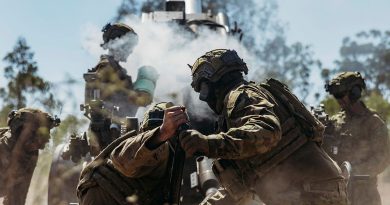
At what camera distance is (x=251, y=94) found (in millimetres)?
5223

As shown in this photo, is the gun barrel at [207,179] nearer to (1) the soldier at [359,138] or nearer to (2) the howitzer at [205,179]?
(2) the howitzer at [205,179]

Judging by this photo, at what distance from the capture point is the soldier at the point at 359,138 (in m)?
9.86

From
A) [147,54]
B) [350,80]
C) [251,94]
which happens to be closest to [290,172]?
[251,94]

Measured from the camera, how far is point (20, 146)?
9.28m

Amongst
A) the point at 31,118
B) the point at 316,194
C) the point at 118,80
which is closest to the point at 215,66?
the point at 316,194

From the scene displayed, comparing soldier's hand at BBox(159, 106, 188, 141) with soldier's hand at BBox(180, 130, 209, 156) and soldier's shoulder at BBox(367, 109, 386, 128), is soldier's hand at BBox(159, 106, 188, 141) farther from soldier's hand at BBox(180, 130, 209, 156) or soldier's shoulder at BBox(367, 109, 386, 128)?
soldier's shoulder at BBox(367, 109, 386, 128)

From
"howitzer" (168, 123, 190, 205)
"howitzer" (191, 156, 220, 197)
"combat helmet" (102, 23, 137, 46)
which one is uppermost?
"combat helmet" (102, 23, 137, 46)

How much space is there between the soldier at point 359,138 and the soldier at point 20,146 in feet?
12.5

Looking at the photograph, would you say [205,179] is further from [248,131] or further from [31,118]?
[248,131]

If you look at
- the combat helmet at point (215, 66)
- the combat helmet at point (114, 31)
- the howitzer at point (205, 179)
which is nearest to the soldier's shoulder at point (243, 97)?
the combat helmet at point (215, 66)

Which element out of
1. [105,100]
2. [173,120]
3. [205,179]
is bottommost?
[205,179]

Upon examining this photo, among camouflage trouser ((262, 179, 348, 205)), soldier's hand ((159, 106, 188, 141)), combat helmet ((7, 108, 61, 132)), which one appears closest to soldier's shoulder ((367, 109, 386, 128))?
combat helmet ((7, 108, 61, 132))

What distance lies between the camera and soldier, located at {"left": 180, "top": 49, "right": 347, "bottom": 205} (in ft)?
17.5

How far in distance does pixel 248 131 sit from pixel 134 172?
0.95 meters
